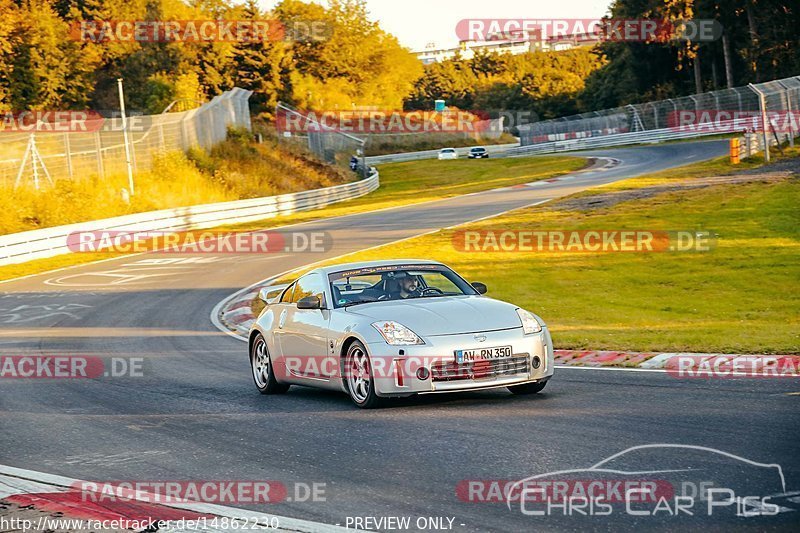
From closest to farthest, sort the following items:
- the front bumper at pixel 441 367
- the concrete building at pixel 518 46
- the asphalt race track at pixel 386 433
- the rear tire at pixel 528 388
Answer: the asphalt race track at pixel 386 433, the front bumper at pixel 441 367, the rear tire at pixel 528 388, the concrete building at pixel 518 46

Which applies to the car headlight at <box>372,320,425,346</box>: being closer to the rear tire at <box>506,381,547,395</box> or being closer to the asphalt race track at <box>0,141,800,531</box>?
the asphalt race track at <box>0,141,800,531</box>

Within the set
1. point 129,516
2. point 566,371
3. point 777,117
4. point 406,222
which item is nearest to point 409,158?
point 777,117

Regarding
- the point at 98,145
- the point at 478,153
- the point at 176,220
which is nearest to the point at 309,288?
the point at 176,220

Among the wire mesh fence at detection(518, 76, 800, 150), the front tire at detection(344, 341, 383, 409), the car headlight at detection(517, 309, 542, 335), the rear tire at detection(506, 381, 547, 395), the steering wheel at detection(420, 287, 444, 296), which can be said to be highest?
the wire mesh fence at detection(518, 76, 800, 150)

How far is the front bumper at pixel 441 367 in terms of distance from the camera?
9.34 m

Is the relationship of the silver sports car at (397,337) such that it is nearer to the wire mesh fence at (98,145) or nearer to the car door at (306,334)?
the car door at (306,334)

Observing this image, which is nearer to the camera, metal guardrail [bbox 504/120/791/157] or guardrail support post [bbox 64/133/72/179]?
guardrail support post [bbox 64/133/72/179]

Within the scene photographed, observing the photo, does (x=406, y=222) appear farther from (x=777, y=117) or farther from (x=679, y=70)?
(x=679, y=70)

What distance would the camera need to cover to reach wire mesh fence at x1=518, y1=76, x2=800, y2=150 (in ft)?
159

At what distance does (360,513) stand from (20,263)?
27.9m

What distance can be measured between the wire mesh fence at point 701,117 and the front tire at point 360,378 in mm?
35751

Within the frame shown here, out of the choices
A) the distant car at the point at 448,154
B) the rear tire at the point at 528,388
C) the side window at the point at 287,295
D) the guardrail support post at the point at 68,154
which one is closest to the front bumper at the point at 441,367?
the rear tire at the point at 528,388

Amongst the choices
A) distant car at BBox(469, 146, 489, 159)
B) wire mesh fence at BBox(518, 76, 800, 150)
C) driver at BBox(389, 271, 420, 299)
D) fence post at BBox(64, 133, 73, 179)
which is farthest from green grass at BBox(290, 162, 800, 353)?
distant car at BBox(469, 146, 489, 159)

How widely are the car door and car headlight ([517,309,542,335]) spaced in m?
1.96
